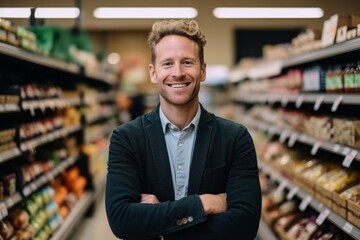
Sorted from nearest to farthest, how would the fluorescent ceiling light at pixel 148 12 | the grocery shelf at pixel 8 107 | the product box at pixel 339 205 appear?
the product box at pixel 339 205, the grocery shelf at pixel 8 107, the fluorescent ceiling light at pixel 148 12

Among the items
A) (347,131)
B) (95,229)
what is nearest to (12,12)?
(347,131)

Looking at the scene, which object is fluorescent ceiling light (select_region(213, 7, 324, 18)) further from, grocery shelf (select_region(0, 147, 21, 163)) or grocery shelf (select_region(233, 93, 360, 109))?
grocery shelf (select_region(0, 147, 21, 163))

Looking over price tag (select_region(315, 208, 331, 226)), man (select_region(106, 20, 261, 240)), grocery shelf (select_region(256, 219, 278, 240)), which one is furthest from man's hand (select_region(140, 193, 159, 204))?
grocery shelf (select_region(256, 219, 278, 240))

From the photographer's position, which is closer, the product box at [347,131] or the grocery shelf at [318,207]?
the grocery shelf at [318,207]

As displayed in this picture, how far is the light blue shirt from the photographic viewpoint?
6.63 ft

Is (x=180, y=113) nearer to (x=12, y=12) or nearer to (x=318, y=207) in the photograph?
(x=12, y=12)

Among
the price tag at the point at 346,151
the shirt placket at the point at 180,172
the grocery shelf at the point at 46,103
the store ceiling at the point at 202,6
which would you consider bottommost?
the price tag at the point at 346,151

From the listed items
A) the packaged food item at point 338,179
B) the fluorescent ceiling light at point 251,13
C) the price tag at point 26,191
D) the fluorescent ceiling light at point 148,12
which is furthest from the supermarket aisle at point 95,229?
the fluorescent ceiling light at point 251,13

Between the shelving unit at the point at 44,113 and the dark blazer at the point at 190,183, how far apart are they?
144 centimetres

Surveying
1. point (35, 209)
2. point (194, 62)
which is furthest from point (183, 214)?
point (35, 209)

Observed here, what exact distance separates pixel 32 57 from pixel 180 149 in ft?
7.12

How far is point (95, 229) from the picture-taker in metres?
5.70

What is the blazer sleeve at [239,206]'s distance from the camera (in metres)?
1.92

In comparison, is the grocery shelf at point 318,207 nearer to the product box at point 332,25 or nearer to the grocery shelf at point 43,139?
the product box at point 332,25
